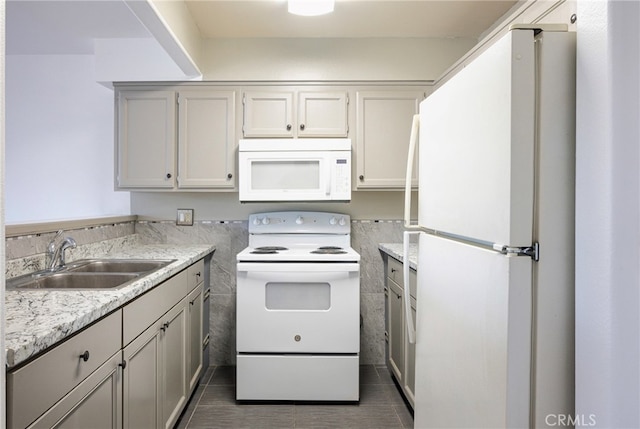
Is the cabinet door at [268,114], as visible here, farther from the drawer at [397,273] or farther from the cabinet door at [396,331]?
the cabinet door at [396,331]

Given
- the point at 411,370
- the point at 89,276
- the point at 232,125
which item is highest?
the point at 232,125

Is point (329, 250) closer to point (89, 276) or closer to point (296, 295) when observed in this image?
point (296, 295)

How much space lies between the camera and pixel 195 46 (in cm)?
247

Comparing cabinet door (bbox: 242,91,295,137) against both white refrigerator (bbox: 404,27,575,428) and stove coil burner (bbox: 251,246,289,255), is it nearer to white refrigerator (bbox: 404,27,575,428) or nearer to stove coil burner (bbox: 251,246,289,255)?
stove coil burner (bbox: 251,246,289,255)

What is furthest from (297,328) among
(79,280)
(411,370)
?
(79,280)

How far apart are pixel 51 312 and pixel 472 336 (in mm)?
1186

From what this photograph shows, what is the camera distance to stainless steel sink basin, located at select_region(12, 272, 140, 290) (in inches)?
65.0

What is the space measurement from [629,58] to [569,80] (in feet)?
0.36

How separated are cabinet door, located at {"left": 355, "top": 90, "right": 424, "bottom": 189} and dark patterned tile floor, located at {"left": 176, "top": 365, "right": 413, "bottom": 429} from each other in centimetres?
135

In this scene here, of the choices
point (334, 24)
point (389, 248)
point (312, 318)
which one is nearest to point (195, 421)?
point (312, 318)

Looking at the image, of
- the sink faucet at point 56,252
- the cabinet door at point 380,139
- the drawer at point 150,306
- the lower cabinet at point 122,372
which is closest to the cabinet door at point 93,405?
the lower cabinet at point 122,372

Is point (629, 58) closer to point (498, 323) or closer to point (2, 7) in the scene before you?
point (498, 323)

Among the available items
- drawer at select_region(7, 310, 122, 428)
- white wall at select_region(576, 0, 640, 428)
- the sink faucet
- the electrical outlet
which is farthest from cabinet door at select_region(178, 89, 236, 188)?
white wall at select_region(576, 0, 640, 428)

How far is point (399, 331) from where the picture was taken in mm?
2352
